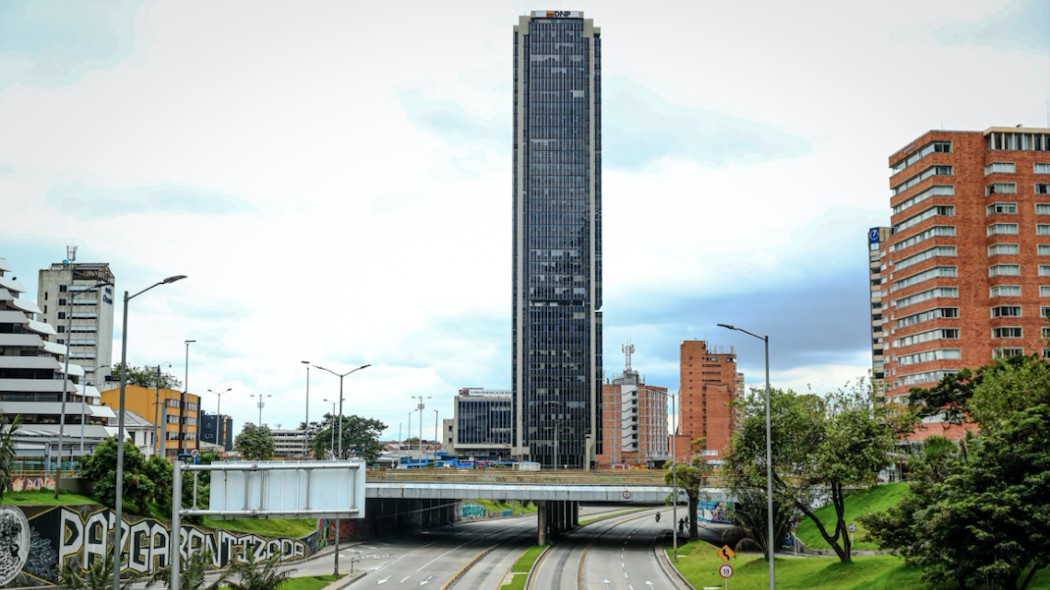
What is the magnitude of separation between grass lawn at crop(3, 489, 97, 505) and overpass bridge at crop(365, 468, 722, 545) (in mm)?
34373

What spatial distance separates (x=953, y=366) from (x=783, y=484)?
49.7 meters

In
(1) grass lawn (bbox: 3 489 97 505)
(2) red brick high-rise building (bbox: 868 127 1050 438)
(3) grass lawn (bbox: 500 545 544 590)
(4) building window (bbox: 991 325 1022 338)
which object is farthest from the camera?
(2) red brick high-rise building (bbox: 868 127 1050 438)

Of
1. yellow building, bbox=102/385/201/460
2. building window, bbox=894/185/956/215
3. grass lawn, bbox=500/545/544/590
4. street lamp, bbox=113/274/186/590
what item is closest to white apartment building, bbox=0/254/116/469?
yellow building, bbox=102/385/201/460

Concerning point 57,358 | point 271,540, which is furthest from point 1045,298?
point 57,358

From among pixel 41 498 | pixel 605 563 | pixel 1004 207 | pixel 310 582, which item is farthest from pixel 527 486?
pixel 1004 207

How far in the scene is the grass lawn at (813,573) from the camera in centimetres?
5028

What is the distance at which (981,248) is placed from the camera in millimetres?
102438

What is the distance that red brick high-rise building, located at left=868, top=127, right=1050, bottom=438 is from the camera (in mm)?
→ 101188

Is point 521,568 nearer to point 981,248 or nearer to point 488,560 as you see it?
point 488,560

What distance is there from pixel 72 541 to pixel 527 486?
146 ft

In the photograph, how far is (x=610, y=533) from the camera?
122 meters

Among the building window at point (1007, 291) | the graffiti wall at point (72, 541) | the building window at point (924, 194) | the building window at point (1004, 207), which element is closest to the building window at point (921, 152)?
the building window at point (924, 194)

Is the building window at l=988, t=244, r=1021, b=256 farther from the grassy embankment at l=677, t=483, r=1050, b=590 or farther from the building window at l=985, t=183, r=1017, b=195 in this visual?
the grassy embankment at l=677, t=483, r=1050, b=590

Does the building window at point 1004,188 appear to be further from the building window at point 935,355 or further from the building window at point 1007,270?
the building window at point 935,355
